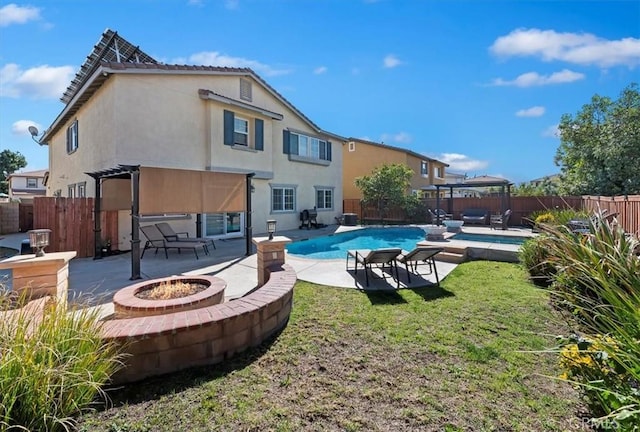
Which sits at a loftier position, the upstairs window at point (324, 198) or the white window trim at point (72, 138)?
the white window trim at point (72, 138)

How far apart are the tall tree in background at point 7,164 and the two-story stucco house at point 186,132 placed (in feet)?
99.4

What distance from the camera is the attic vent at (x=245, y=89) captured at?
15.0 meters

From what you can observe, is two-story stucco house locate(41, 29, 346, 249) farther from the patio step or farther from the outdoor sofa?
the outdoor sofa

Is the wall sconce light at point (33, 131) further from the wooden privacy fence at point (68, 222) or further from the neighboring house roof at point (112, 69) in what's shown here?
the wooden privacy fence at point (68, 222)

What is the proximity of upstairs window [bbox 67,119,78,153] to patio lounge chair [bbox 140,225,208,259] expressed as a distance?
795 cm

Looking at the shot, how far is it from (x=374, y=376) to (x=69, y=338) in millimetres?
2865

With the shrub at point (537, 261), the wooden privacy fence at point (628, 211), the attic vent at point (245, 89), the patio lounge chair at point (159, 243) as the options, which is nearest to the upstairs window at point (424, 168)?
the wooden privacy fence at point (628, 211)

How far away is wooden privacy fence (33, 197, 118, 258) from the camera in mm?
9555

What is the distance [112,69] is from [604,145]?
1023 inches

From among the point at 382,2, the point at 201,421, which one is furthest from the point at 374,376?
the point at 382,2

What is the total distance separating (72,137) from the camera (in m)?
15.1

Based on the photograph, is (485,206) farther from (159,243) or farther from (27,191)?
(27,191)

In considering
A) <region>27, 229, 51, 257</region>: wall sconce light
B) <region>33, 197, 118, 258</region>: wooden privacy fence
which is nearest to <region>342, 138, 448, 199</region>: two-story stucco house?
<region>33, 197, 118, 258</region>: wooden privacy fence

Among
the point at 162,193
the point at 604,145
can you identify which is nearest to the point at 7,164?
the point at 162,193
